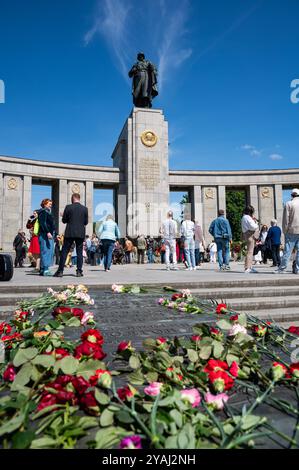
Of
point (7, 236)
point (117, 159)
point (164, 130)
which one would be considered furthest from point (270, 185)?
point (7, 236)

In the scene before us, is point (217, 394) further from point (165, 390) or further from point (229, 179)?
point (229, 179)

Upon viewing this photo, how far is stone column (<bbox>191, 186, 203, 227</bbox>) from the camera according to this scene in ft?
105

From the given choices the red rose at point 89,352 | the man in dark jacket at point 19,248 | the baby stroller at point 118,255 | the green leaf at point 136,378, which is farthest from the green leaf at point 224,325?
the baby stroller at point 118,255

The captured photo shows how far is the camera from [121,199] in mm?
27688

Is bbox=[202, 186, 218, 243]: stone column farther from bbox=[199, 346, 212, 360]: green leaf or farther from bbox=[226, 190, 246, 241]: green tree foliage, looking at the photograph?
bbox=[199, 346, 212, 360]: green leaf

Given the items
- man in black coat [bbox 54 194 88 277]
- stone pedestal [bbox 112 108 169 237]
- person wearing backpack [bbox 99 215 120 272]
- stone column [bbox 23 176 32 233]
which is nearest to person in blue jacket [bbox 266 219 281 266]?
person wearing backpack [bbox 99 215 120 272]

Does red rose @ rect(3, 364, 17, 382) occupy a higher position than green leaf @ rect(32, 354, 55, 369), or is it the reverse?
green leaf @ rect(32, 354, 55, 369)

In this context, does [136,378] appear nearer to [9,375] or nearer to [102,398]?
[102,398]

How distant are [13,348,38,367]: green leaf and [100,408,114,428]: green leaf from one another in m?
0.81

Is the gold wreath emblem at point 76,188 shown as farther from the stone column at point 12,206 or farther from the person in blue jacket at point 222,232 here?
the person in blue jacket at point 222,232

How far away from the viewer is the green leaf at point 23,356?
2.18 metres

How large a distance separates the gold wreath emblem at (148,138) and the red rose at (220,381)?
85.7 ft

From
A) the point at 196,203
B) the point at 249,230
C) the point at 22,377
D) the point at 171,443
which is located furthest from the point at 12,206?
the point at 171,443

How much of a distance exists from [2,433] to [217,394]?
121cm
